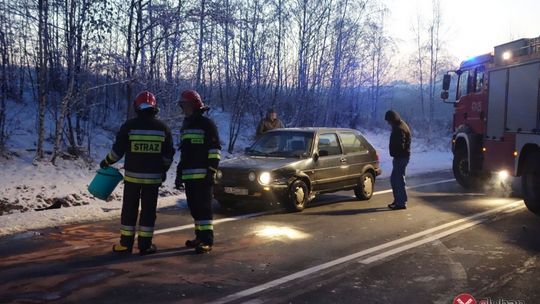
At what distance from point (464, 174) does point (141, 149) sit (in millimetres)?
9640

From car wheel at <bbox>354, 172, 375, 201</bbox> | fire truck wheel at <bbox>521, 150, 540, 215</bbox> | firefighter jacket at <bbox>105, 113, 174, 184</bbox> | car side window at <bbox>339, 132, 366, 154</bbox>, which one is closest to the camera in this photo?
firefighter jacket at <bbox>105, 113, 174, 184</bbox>

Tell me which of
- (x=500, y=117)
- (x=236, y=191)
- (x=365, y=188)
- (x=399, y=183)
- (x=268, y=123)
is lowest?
(x=365, y=188)

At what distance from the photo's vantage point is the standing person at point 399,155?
32.4 feet

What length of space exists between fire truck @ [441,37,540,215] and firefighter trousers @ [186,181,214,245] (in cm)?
639

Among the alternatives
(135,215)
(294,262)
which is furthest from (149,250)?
(294,262)

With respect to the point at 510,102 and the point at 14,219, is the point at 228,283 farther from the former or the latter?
the point at 510,102

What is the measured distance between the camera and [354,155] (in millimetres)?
10711

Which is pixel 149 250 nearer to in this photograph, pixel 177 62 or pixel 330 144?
pixel 330 144

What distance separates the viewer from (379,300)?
4668 mm

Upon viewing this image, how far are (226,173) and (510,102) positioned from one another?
6.10m

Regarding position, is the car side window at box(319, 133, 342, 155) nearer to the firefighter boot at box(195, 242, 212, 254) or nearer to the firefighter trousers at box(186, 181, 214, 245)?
the firefighter trousers at box(186, 181, 214, 245)

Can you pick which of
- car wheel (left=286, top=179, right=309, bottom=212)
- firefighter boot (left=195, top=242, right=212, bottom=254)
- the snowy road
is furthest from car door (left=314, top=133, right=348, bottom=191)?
firefighter boot (left=195, top=242, right=212, bottom=254)

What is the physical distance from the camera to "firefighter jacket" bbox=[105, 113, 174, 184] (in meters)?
6.09

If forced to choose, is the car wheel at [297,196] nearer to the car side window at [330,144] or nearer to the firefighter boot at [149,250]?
the car side window at [330,144]
